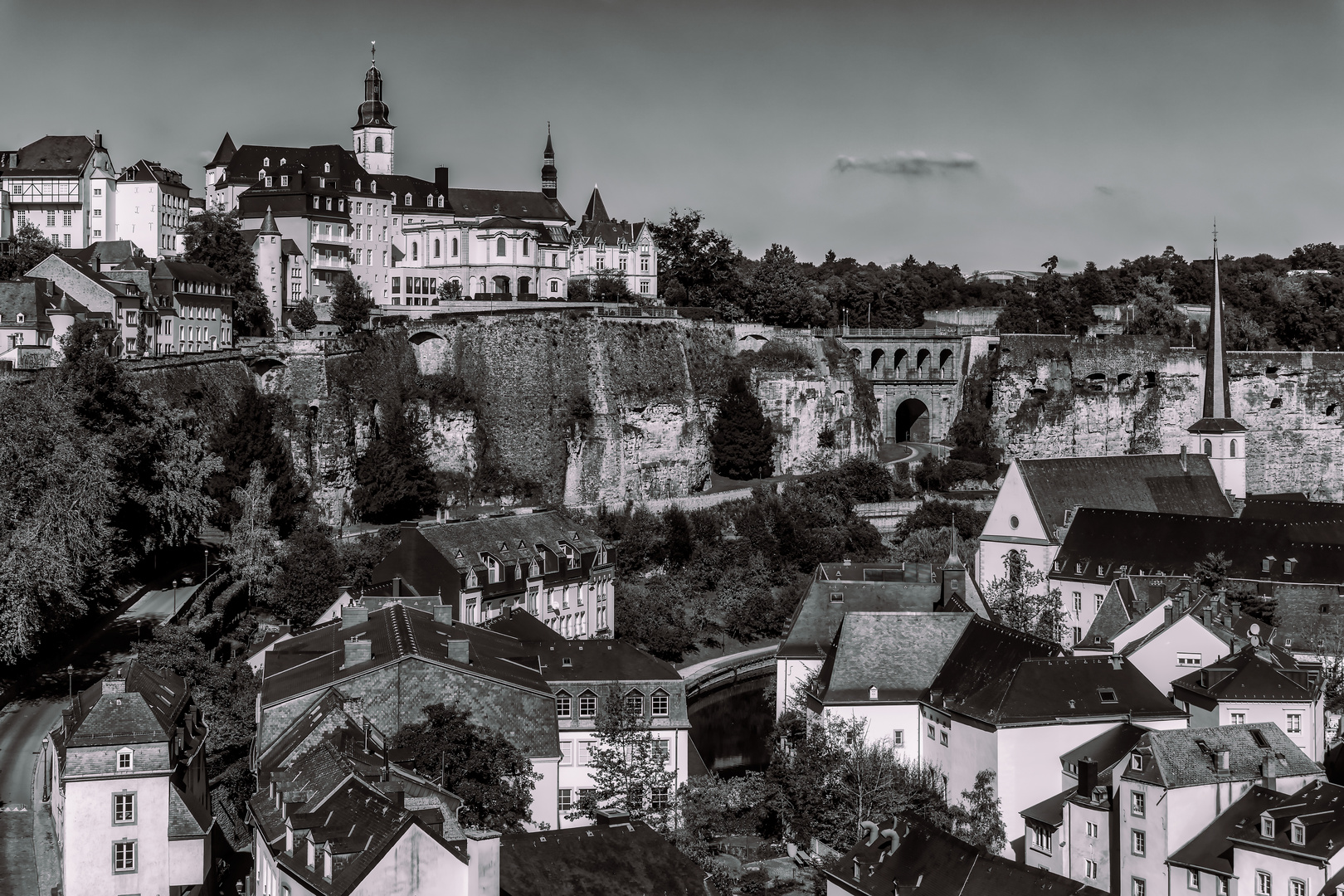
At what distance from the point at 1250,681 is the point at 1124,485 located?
93.4ft

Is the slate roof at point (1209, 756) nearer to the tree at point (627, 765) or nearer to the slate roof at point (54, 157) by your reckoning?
the tree at point (627, 765)

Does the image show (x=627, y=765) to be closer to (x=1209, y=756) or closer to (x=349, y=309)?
(x=1209, y=756)

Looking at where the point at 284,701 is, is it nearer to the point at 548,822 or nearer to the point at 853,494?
the point at 548,822

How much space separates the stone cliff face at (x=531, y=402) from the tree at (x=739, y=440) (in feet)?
2.28

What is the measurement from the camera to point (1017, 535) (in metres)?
69.1

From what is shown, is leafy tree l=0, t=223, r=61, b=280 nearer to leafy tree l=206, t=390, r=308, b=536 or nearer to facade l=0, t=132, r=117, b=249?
facade l=0, t=132, r=117, b=249

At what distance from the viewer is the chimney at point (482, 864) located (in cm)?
2859

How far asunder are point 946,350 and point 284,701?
7211 centimetres

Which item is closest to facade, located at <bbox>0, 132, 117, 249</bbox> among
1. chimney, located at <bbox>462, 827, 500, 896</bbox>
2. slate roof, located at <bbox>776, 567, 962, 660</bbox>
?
slate roof, located at <bbox>776, 567, 962, 660</bbox>

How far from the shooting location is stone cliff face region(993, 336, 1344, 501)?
326 feet

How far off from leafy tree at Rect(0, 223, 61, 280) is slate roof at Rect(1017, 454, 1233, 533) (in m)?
45.9

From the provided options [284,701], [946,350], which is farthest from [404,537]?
[946,350]

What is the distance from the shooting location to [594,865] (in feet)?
107

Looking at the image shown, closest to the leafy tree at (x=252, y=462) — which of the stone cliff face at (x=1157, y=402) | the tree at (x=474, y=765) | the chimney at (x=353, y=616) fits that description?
the chimney at (x=353, y=616)
